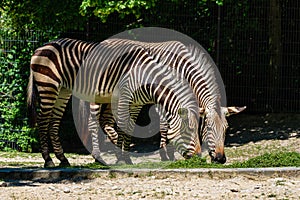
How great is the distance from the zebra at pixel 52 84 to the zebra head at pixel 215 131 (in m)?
2.09

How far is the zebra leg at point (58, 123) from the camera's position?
33.4ft

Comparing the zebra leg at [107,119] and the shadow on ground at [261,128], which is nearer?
the zebra leg at [107,119]

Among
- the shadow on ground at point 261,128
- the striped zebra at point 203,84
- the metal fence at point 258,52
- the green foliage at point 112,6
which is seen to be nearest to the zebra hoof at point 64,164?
the striped zebra at point 203,84

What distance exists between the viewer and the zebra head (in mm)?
9375

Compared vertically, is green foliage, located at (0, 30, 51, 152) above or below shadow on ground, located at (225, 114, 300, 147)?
above

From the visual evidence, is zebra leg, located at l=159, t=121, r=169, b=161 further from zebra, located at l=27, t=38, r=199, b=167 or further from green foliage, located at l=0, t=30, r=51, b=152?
green foliage, located at l=0, t=30, r=51, b=152

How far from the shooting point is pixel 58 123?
412 inches

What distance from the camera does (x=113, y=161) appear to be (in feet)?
36.1

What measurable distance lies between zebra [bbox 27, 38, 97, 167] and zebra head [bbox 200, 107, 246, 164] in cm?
209

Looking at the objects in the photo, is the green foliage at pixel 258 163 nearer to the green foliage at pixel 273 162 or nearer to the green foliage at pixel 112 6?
the green foliage at pixel 273 162

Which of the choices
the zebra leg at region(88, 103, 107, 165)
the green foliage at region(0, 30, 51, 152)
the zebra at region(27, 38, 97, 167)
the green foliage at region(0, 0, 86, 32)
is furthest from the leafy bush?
the zebra leg at region(88, 103, 107, 165)

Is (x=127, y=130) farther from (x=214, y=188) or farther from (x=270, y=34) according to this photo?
(x=270, y=34)

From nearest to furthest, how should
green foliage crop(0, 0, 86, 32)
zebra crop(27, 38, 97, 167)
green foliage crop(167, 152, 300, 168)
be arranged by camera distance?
green foliage crop(167, 152, 300, 168) < zebra crop(27, 38, 97, 167) < green foliage crop(0, 0, 86, 32)

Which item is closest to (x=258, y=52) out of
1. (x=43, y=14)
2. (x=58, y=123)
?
(x=43, y=14)
